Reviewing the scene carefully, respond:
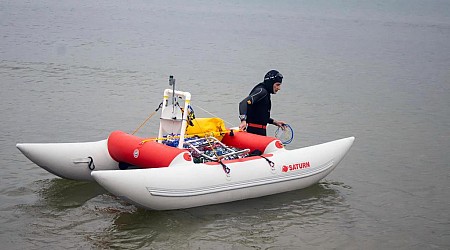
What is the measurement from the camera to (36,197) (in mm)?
8828

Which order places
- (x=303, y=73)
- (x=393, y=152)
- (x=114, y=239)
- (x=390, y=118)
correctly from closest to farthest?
(x=114, y=239) < (x=393, y=152) < (x=390, y=118) < (x=303, y=73)

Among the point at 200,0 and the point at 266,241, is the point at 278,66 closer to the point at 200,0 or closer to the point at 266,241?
the point at 266,241

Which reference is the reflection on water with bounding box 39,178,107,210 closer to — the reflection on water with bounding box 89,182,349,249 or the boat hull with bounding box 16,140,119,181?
the boat hull with bounding box 16,140,119,181

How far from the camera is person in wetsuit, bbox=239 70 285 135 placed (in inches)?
380

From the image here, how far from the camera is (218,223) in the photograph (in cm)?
838

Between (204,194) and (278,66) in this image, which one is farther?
(278,66)

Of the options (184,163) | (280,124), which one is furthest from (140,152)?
(280,124)

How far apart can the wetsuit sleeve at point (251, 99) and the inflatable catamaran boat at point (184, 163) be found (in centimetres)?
29

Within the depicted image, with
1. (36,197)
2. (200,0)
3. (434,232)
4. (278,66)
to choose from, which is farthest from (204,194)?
(200,0)

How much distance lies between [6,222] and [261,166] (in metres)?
3.25

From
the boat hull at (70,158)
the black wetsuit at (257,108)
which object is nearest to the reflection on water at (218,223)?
the boat hull at (70,158)

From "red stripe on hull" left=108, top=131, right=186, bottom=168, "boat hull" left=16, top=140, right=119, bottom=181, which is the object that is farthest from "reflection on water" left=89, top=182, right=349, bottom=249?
"boat hull" left=16, top=140, right=119, bottom=181

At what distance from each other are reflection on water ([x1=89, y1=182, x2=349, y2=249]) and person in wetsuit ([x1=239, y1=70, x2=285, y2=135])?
1.15 meters

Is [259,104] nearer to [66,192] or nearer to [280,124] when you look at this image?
[280,124]
